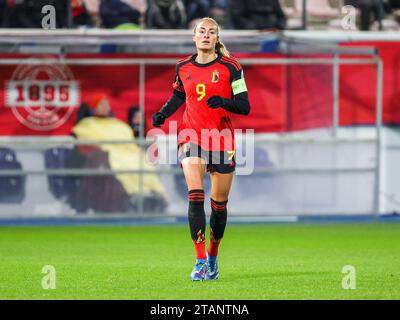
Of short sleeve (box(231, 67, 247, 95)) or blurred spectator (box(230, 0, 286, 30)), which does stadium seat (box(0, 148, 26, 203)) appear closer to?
blurred spectator (box(230, 0, 286, 30))

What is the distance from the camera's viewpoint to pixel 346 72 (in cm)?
2194

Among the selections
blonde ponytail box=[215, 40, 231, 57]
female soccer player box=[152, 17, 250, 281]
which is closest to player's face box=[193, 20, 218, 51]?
female soccer player box=[152, 17, 250, 281]

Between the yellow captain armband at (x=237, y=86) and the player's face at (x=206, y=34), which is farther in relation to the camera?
the yellow captain armband at (x=237, y=86)

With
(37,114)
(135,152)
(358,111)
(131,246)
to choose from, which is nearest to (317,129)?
(358,111)

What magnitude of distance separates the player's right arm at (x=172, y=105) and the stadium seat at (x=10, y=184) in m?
9.44

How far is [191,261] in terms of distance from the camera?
13531 mm

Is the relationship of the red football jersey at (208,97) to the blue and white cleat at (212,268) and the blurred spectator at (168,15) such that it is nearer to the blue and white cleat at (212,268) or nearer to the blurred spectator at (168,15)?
the blue and white cleat at (212,268)

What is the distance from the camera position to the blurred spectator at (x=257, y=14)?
→ 2170cm

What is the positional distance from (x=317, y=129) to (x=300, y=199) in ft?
4.23

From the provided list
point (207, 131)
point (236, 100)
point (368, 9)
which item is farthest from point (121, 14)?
point (236, 100)

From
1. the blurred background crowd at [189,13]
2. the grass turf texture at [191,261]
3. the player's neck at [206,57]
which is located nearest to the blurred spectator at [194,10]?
the blurred background crowd at [189,13]

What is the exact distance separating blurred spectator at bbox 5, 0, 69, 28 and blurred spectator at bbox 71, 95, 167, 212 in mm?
1595

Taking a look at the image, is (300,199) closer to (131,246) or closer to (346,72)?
(346,72)

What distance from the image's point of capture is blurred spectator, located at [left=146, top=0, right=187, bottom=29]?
21422 millimetres
